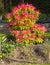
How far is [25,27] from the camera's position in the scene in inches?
562

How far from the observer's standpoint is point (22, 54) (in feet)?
43.0

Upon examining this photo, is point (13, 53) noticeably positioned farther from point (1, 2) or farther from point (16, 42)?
point (1, 2)

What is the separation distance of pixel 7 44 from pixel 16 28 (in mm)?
1004

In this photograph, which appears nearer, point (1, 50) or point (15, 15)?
point (1, 50)

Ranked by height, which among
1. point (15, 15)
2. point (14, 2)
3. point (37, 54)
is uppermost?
point (15, 15)

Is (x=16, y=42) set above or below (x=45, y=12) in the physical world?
above

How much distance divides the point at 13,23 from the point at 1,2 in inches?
881

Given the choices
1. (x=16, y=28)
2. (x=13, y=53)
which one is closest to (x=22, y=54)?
(x=13, y=53)

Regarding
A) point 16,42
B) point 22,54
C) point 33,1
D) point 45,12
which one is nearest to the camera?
point 22,54

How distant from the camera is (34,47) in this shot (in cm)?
1346

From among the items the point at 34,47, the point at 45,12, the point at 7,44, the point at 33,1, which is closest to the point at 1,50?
the point at 7,44

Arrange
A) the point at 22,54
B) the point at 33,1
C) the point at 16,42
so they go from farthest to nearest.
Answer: the point at 33,1 → the point at 16,42 → the point at 22,54

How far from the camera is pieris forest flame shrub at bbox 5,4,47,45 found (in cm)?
1394

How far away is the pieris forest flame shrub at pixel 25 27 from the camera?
549 inches
